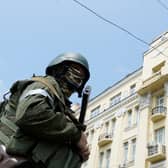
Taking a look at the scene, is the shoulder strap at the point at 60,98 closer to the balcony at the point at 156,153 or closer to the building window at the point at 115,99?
the balcony at the point at 156,153

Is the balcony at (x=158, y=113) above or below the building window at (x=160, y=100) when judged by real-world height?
below

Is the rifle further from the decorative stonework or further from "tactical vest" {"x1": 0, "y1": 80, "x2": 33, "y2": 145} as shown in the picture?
the decorative stonework

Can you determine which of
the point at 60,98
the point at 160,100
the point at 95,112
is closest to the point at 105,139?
the point at 95,112

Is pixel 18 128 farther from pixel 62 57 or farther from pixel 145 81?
pixel 145 81

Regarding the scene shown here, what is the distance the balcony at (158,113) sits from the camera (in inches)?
836

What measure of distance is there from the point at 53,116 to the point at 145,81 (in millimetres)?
21984

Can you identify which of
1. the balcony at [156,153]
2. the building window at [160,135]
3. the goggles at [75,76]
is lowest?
the goggles at [75,76]

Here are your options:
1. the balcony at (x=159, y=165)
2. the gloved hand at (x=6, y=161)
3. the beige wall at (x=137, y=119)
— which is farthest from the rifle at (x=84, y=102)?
the balcony at (x=159, y=165)

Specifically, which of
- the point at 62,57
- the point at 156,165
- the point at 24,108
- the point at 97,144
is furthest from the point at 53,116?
the point at 97,144

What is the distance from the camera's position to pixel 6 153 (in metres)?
1.80

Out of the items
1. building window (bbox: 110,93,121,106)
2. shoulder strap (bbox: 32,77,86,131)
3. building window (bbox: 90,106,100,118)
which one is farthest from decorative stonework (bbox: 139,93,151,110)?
shoulder strap (bbox: 32,77,86,131)

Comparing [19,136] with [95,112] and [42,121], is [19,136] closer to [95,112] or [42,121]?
[42,121]

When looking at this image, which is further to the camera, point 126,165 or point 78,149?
point 126,165

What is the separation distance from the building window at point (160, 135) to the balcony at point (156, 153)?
1.79 feet
